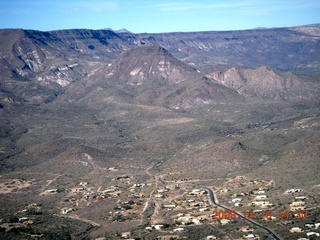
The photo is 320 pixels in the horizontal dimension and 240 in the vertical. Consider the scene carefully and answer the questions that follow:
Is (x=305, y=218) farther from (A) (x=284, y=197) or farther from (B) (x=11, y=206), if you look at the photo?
(B) (x=11, y=206)

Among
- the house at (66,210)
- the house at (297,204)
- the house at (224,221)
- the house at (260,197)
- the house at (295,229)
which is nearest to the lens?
the house at (295,229)

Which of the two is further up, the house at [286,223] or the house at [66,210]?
the house at [286,223]

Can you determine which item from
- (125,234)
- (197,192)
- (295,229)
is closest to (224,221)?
(295,229)

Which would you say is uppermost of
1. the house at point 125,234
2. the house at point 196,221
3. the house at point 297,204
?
the house at point 297,204

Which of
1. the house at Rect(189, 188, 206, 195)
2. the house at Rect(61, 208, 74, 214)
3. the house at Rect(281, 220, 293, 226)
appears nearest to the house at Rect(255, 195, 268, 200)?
the house at Rect(189, 188, 206, 195)

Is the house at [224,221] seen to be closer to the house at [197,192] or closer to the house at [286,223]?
the house at [286,223]

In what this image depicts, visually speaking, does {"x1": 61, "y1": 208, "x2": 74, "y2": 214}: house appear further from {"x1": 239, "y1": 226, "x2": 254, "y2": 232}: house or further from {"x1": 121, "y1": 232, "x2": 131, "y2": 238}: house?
{"x1": 239, "y1": 226, "x2": 254, "y2": 232}: house

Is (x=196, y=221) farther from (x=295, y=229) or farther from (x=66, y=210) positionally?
(x=66, y=210)
